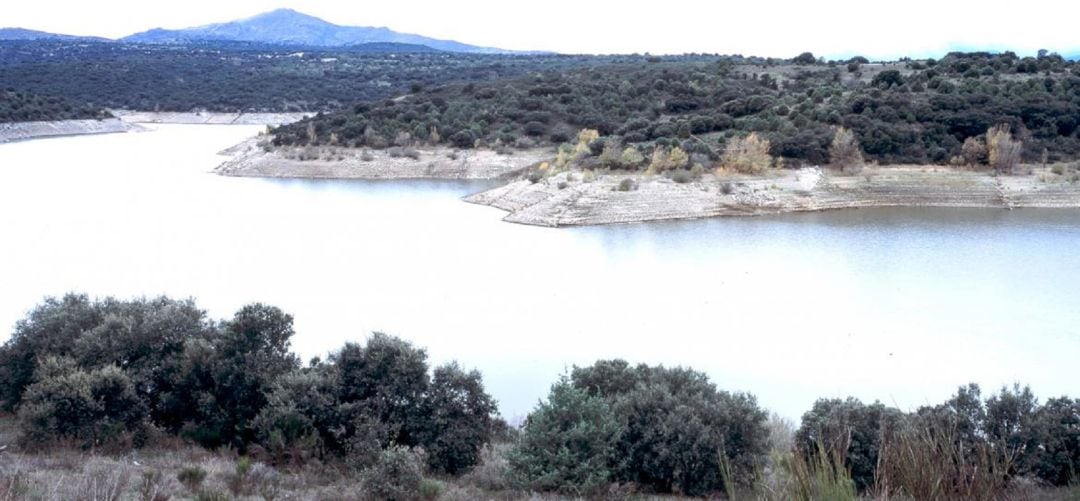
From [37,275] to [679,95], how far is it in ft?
75.3

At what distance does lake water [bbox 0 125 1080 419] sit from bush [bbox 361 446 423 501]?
153 inches

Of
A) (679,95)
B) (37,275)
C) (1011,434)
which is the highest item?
(679,95)

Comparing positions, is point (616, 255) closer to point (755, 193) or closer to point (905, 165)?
point (755, 193)

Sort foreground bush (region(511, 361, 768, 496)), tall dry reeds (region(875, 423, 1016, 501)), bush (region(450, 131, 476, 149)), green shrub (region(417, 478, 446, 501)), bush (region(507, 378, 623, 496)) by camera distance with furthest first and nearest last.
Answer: bush (region(450, 131, 476, 149))
foreground bush (region(511, 361, 768, 496))
bush (region(507, 378, 623, 496))
green shrub (region(417, 478, 446, 501))
tall dry reeds (region(875, 423, 1016, 501))

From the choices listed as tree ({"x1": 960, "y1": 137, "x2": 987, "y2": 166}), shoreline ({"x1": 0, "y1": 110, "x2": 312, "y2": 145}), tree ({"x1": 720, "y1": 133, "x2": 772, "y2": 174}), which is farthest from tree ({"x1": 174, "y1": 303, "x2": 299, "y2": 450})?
shoreline ({"x1": 0, "y1": 110, "x2": 312, "y2": 145})

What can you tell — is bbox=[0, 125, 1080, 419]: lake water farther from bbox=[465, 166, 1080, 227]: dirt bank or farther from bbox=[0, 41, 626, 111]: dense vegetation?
bbox=[0, 41, 626, 111]: dense vegetation

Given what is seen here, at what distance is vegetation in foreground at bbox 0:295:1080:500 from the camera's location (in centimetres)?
562

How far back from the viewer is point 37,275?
1550cm

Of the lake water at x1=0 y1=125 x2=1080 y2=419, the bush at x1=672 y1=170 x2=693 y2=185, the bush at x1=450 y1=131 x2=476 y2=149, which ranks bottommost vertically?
the lake water at x1=0 y1=125 x2=1080 y2=419

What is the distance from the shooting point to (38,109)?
142ft

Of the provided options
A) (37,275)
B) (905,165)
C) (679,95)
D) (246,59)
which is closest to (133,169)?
(37,275)

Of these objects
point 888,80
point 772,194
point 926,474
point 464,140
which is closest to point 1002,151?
point 772,194

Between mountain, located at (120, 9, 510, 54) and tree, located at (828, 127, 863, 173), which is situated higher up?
mountain, located at (120, 9, 510, 54)

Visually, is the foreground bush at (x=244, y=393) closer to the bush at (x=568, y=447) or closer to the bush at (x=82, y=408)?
the bush at (x=82, y=408)
